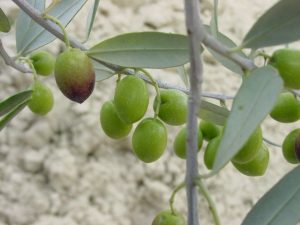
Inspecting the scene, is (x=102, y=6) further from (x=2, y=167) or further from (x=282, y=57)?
(x=282, y=57)

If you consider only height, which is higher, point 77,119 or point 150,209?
point 77,119

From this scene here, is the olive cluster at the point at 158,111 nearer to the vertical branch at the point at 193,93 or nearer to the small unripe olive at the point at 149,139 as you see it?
the small unripe olive at the point at 149,139

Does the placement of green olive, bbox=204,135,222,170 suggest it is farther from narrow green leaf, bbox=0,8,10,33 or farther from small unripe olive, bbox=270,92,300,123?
narrow green leaf, bbox=0,8,10,33

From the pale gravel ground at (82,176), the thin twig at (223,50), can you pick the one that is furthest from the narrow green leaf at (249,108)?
the pale gravel ground at (82,176)

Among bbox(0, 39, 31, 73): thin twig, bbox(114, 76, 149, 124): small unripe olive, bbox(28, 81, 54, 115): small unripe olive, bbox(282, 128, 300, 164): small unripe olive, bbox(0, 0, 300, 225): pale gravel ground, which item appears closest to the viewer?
bbox(114, 76, 149, 124): small unripe olive

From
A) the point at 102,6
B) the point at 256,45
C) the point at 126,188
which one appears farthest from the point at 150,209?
the point at 256,45

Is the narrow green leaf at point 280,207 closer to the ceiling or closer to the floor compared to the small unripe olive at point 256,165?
closer to the ceiling

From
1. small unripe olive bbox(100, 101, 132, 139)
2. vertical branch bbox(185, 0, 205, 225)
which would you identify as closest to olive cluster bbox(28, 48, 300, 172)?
small unripe olive bbox(100, 101, 132, 139)
